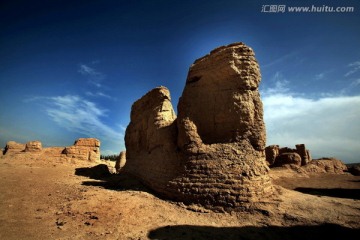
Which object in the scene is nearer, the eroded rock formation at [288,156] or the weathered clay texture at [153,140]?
the weathered clay texture at [153,140]

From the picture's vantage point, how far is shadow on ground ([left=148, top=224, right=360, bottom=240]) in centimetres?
518

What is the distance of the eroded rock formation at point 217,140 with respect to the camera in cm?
667

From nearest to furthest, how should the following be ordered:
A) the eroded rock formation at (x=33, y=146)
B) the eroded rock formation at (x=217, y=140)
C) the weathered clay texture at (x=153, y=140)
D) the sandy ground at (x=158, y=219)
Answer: the sandy ground at (x=158, y=219), the eroded rock formation at (x=217, y=140), the weathered clay texture at (x=153, y=140), the eroded rock formation at (x=33, y=146)

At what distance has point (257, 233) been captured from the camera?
210 inches

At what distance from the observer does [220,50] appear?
8.39 metres

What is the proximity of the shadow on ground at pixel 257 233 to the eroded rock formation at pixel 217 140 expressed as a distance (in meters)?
0.93

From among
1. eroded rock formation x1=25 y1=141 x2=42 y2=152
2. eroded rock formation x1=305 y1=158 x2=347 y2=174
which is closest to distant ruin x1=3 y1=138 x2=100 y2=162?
eroded rock formation x1=25 y1=141 x2=42 y2=152

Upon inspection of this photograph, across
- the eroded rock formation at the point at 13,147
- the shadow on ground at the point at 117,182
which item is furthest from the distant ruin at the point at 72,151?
the shadow on ground at the point at 117,182

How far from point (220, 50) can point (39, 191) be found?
31.7ft

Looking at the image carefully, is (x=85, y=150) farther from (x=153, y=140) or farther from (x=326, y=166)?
(x=326, y=166)

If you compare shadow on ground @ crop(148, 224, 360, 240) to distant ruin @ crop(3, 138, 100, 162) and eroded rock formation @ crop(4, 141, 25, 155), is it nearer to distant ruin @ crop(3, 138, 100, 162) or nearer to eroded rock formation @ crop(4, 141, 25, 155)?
distant ruin @ crop(3, 138, 100, 162)

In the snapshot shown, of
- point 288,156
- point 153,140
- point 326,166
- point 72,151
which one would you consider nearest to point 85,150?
point 72,151

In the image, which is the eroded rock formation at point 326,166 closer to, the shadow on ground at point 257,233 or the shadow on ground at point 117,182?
the shadow on ground at point 257,233

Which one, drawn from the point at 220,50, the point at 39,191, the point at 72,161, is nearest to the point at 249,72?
the point at 220,50
